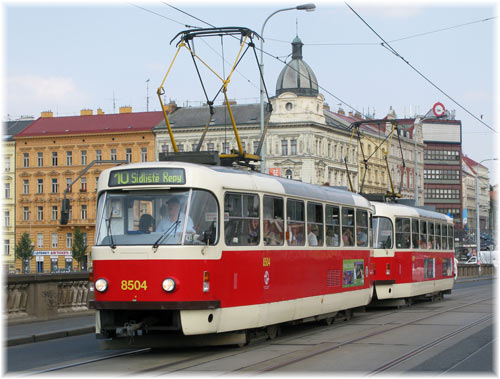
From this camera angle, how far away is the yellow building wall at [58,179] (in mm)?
92000

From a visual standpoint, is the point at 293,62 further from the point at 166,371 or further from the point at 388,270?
the point at 166,371

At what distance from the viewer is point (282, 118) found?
90625 mm

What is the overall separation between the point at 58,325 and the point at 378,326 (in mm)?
6420

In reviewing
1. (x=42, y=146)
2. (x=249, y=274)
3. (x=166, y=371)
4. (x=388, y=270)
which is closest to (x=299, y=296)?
(x=249, y=274)

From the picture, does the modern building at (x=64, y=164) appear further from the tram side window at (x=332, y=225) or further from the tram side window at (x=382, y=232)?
the tram side window at (x=332, y=225)

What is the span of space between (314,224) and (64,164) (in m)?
80.1

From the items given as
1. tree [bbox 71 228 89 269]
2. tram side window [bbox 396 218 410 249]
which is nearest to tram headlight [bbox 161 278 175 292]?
tram side window [bbox 396 218 410 249]

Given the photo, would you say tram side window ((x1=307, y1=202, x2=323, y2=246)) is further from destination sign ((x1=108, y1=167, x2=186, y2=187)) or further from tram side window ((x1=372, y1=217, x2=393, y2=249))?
tram side window ((x1=372, y1=217, x2=393, y2=249))

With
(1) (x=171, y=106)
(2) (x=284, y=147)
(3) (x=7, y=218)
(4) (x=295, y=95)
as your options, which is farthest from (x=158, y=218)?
(3) (x=7, y=218)

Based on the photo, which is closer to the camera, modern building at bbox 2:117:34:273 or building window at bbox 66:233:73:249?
building window at bbox 66:233:73:249

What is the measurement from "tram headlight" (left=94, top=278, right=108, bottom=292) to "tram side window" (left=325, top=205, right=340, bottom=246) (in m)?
6.02

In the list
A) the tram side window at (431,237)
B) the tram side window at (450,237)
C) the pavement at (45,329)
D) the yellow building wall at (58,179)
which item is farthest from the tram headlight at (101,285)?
the yellow building wall at (58,179)

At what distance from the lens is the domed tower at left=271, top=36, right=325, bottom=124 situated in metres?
89.5

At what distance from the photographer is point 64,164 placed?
94.7 metres
